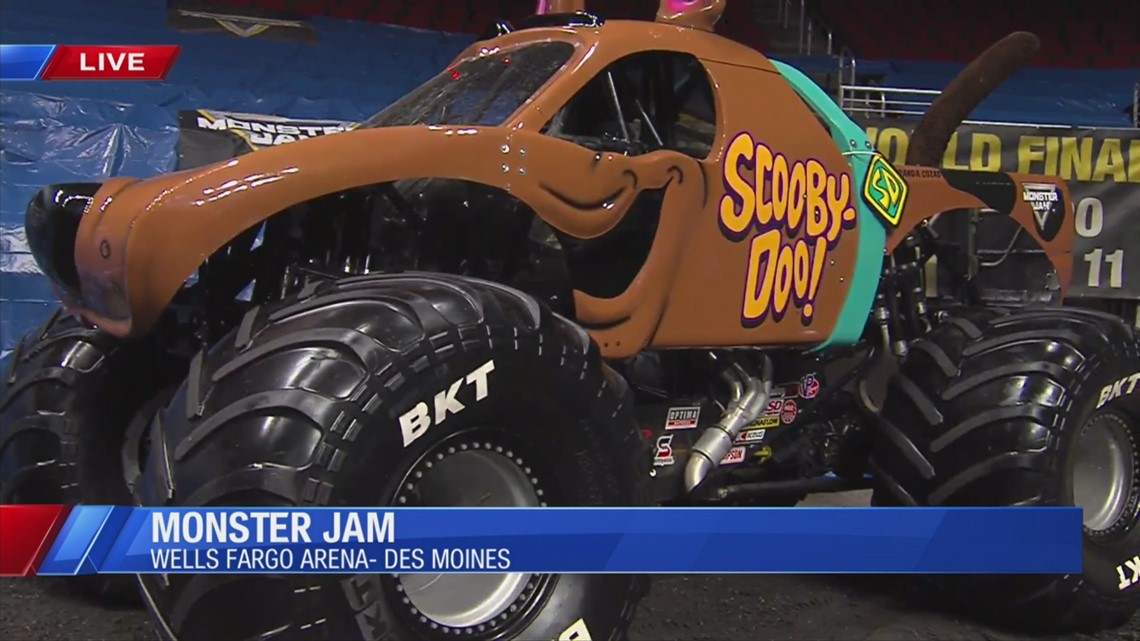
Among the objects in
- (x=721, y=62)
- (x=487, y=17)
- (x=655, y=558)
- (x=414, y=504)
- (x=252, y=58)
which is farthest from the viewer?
(x=487, y=17)

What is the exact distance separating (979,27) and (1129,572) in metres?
9.89

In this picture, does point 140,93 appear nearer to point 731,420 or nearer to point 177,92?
point 177,92

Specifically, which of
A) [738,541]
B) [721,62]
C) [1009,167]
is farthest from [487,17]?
[738,541]

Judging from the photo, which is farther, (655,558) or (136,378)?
(136,378)

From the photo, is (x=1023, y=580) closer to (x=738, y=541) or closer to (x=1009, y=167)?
(x=738, y=541)

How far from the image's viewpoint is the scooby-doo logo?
3268 mm

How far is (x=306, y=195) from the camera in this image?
2.42m

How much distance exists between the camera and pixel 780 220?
336cm

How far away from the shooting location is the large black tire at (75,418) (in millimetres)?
3383

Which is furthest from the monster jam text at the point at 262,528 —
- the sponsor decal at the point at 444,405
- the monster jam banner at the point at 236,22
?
the monster jam banner at the point at 236,22

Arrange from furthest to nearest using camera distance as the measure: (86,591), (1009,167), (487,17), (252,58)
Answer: (487,17), (252,58), (1009,167), (86,591)

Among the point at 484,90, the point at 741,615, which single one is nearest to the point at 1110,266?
the point at 741,615

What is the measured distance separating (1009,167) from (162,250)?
262 inches

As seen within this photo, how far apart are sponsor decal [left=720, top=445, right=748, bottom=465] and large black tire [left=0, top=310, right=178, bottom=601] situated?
1836 mm
